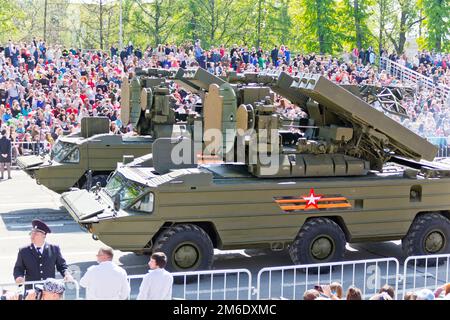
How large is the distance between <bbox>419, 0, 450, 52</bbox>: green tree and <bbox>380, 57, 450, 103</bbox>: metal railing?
6.10 metres

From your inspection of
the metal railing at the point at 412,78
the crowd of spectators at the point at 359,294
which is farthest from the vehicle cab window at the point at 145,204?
the metal railing at the point at 412,78

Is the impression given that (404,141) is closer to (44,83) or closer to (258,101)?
(258,101)

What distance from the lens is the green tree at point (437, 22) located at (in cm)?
4600

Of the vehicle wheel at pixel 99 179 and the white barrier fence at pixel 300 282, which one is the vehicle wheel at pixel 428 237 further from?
the vehicle wheel at pixel 99 179

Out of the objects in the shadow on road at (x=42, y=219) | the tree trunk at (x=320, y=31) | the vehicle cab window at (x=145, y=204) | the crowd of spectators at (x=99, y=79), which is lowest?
the shadow on road at (x=42, y=219)

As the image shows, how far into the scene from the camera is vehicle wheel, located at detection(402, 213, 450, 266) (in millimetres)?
13930

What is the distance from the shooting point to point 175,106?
65.3 ft

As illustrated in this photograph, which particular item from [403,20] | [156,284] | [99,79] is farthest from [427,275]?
[403,20]

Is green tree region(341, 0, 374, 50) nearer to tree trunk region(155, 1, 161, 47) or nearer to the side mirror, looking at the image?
tree trunk region(155, 1, 161, 47)

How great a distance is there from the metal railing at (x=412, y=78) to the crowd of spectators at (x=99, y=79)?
0.57 m

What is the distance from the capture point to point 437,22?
46250 mm

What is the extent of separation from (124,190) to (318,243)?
3070mm

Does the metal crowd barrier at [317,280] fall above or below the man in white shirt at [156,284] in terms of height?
below
